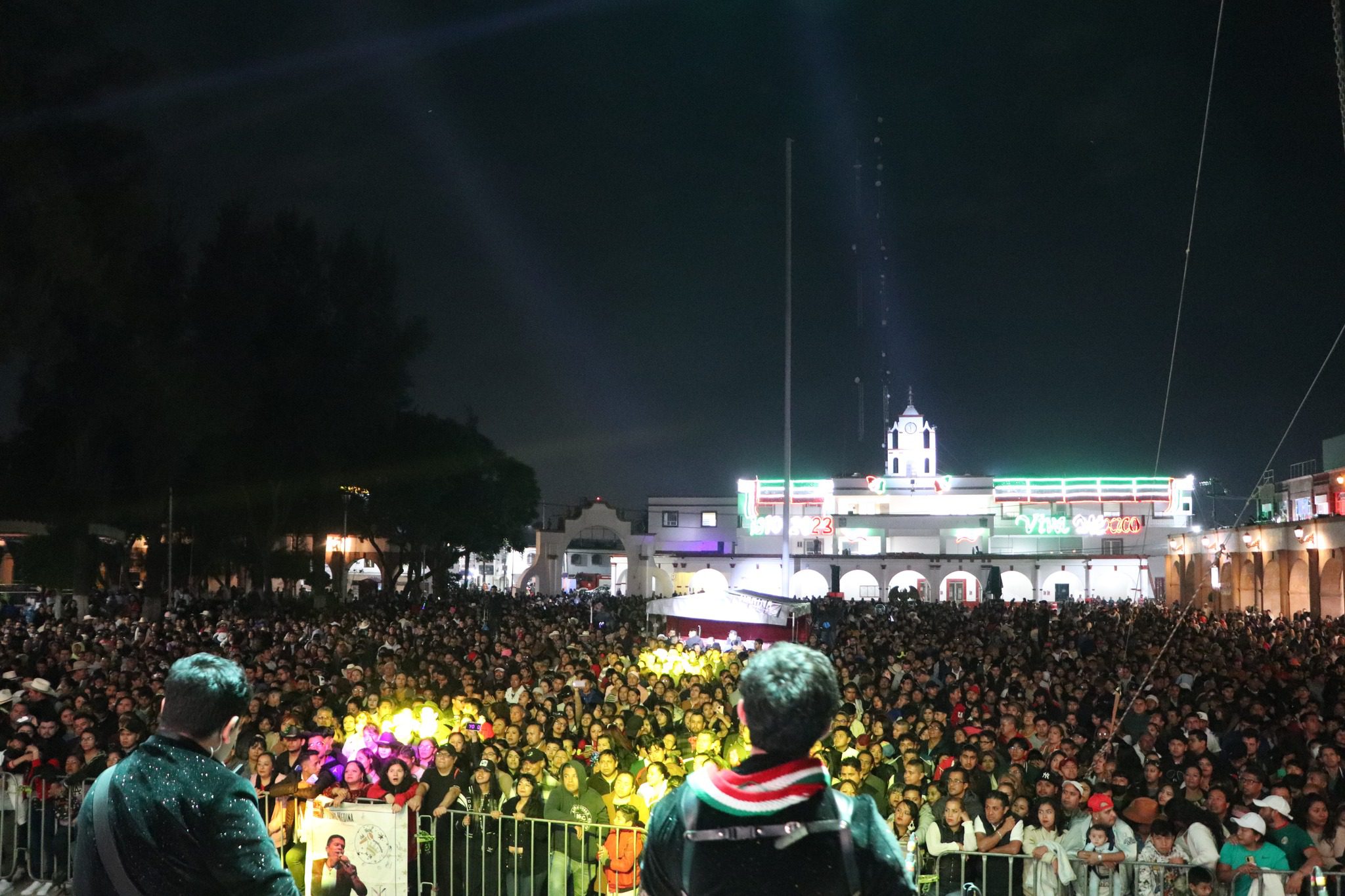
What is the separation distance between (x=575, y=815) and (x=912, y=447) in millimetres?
71006

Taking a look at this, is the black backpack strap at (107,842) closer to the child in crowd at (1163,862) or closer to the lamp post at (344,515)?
the child in crowd at (1163,862)

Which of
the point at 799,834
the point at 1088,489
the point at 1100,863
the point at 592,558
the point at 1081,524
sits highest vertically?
the point at 1088,489

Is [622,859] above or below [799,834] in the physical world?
below

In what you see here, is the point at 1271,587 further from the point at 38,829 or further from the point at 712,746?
the point at 38,829

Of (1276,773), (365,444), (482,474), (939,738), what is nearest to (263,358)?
(365,444)

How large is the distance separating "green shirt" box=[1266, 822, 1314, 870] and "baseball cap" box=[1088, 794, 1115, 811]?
0.91 meters

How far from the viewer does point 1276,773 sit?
30.0ft

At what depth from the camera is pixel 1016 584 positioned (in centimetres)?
6038

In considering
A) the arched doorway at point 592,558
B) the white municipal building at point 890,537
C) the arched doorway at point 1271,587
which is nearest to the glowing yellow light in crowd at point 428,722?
the arched doorway at point 1271,587

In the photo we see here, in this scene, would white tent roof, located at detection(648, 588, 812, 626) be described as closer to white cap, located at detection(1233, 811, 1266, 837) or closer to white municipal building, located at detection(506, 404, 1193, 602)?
white cap, located at detection(1233, 811, 1266, 837)

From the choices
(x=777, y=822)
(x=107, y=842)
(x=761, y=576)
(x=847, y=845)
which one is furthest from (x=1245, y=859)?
(x=761, y=576)

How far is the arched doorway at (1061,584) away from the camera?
59.7 meters

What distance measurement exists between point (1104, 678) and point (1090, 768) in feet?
18.9

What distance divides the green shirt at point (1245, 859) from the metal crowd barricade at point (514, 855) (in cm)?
351
